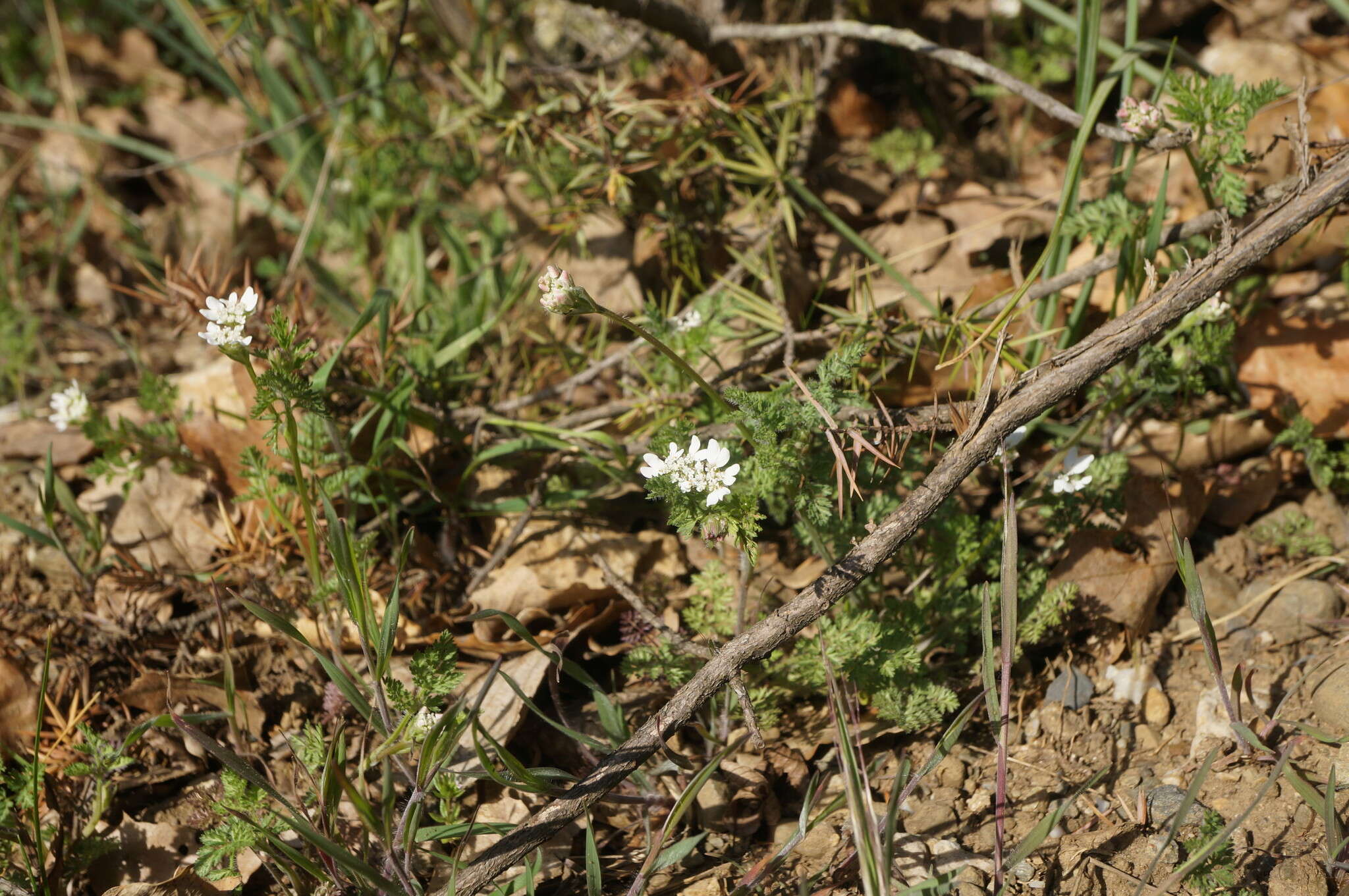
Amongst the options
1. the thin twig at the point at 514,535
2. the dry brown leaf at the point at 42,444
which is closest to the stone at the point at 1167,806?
the thin twig at the point at 514,535

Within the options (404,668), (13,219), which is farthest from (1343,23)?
(13,219)

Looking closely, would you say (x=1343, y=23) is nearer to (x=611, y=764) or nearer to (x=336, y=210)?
(x=611, y=764)

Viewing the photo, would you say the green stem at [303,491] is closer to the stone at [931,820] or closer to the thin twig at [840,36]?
the stone at [931,820]

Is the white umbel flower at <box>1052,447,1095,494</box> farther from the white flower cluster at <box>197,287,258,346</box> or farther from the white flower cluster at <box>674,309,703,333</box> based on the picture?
the white flower cluster at <box>197,287,258,346</box>

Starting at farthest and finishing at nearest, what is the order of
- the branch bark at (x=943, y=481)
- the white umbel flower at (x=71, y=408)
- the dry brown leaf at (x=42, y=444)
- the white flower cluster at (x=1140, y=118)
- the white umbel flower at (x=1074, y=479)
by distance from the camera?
the dry brown leaf at (x=42, y=444), the white umbel flower at (x=71, y=408), the white umbel flower at (x=1074, y=479), the white flower cluster at (x=1140, y=118), the branch bark at (x=943, y=481)

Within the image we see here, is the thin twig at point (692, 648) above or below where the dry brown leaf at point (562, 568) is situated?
above

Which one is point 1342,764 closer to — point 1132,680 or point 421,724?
point 1132,680
